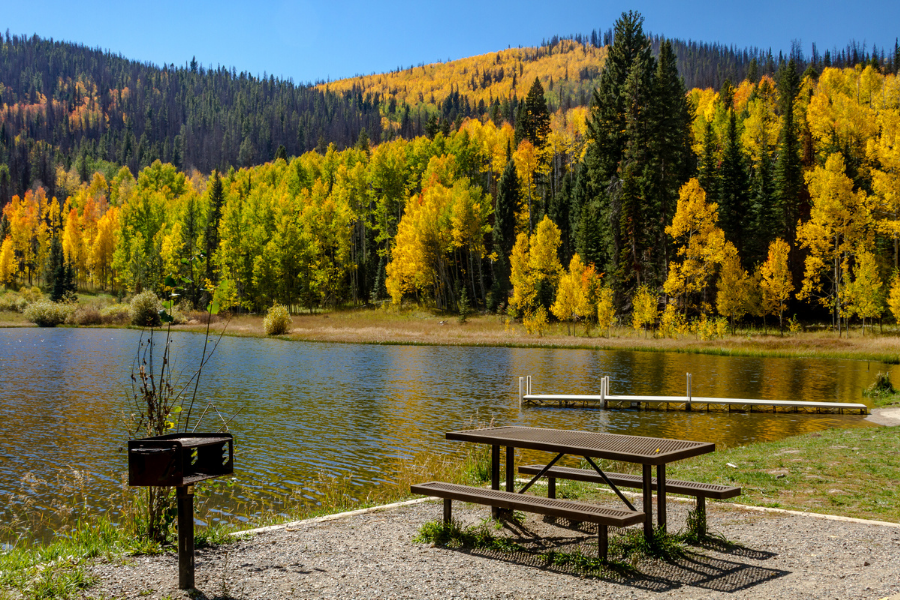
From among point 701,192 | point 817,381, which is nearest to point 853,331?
point 701,192

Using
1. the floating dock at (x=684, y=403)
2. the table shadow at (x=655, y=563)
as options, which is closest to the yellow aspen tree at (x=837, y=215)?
the floating dock at (x=684, y=403)

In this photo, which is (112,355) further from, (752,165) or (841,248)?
(752,165)

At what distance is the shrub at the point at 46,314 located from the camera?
61.8 meters

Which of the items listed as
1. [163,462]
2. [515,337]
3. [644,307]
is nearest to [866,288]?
[644,307]

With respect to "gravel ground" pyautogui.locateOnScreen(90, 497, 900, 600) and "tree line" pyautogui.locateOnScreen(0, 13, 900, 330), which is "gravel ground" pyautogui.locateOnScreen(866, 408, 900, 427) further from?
"tree line" pyautogui.locateOnScreen(0, 13, 900, 330)

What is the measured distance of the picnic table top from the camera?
5.49 meters

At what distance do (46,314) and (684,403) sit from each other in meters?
61.9

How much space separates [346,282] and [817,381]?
52.8m

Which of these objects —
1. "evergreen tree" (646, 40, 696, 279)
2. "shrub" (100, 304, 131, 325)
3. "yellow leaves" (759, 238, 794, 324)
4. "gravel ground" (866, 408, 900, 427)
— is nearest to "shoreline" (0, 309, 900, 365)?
"shrub" (100, 304, 131, 325)

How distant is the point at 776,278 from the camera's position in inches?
1844

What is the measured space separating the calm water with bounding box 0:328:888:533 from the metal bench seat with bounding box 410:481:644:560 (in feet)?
16.7

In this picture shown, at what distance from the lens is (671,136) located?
5116 centimetres

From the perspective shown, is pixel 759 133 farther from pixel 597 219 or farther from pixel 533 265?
pixel 533 265

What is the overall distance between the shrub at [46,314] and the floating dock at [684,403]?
56.4 metres
